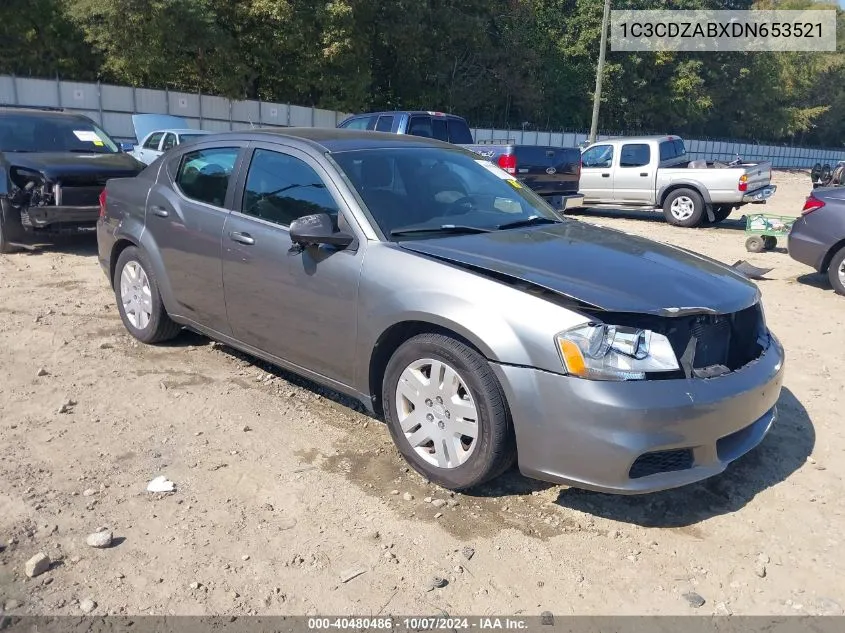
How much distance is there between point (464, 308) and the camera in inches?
129

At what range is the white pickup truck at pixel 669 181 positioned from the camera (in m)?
A: 14.2

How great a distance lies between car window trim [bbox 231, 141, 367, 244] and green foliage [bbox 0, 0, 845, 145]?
24.5m

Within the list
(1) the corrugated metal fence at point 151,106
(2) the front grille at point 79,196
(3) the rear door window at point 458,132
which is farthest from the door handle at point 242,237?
(1) the corrugated metal fence at point 151,106

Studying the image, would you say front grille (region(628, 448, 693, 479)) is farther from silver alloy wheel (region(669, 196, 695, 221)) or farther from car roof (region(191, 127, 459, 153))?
silver alloy wheel (region(669, 196, 695, 221))

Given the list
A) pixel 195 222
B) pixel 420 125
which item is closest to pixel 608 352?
pixel 195 222

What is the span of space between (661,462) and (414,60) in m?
35.4

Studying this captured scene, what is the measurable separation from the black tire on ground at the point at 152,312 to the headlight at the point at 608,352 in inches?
133

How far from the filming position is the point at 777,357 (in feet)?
12.1

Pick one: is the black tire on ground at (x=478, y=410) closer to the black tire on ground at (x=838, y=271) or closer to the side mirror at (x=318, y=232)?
the side mirror at (x=318, y=232)

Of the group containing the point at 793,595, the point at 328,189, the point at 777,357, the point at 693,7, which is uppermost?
the point at 693,7

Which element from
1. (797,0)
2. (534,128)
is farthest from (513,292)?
(797,0)

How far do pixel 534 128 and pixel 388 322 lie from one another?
132 ft

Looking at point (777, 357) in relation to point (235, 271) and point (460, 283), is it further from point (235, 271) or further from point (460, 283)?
point (235, 271)

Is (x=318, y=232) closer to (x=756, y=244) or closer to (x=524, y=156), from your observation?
(x=756, y=244)
